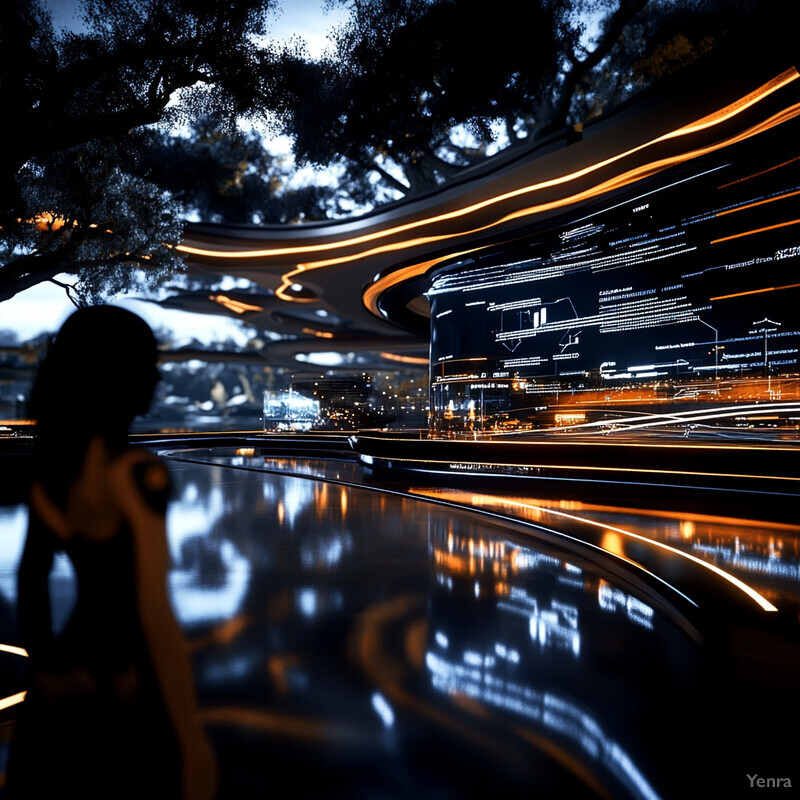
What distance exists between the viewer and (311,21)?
675cm

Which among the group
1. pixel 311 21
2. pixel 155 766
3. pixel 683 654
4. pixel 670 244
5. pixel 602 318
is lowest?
pixel 683 654

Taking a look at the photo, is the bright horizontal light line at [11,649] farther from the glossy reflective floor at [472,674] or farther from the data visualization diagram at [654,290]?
the data visualization diagram at [654,290]

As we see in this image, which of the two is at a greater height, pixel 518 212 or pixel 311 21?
pixel 311 21

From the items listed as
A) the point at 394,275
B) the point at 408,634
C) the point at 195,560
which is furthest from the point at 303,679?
the point at 394,275

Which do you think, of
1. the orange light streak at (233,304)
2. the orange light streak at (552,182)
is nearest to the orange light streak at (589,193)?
the orange light streak at (552,182)

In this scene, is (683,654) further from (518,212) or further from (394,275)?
(394,275)

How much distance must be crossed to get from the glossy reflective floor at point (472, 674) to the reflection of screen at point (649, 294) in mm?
4290

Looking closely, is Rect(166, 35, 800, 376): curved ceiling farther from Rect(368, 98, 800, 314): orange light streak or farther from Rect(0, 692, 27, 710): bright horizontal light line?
Rect(0, 692, 27, 710): bright horizontal light line

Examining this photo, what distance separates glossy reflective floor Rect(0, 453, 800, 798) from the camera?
1.68 meters

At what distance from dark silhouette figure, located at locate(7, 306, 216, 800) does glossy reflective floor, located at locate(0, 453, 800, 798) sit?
3.00 ft

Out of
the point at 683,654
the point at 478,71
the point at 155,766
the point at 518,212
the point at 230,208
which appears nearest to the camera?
the point at 155,766

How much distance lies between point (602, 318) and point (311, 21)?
550cm

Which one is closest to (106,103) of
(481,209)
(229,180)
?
(481,209)

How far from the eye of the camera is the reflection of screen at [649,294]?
6.57 metres
